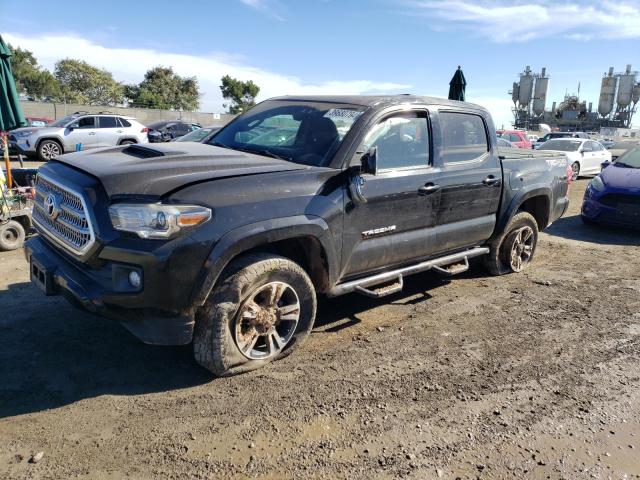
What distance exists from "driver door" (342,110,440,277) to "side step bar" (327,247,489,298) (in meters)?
0.08

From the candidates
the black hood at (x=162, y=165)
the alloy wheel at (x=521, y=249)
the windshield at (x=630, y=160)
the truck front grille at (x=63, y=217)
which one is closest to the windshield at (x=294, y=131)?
the black hood at (x=162, y=165)

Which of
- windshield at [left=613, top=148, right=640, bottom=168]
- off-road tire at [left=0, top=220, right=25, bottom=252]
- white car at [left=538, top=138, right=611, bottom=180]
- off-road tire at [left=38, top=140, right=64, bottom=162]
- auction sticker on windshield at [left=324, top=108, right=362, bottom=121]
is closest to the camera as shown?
auction sticker on windshield at [left=324, top=108, right=362, bottom=121]

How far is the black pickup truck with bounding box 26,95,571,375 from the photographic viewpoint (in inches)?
115

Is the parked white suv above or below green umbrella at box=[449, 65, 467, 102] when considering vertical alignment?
below

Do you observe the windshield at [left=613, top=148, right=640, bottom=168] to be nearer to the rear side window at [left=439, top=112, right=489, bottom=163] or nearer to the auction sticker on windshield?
the rear side window at [left=439, top=112, right=489, bottom=163]

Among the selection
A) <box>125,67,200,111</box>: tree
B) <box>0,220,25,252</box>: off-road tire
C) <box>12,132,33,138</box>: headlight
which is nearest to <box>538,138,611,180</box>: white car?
<box>0,220,25,252</box>: off-road tire

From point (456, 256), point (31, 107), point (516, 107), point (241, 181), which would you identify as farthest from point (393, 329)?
point (516, 107)

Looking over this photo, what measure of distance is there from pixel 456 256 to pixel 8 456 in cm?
395

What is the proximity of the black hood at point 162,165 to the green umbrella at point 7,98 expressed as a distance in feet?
13.7

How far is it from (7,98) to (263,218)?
5.92 meters

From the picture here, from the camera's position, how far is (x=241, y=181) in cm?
320

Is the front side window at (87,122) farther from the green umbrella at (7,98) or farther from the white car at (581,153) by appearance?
the white car at (581,153)

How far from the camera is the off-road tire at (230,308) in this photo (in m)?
3.15

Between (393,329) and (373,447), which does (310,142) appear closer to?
(393,329)
